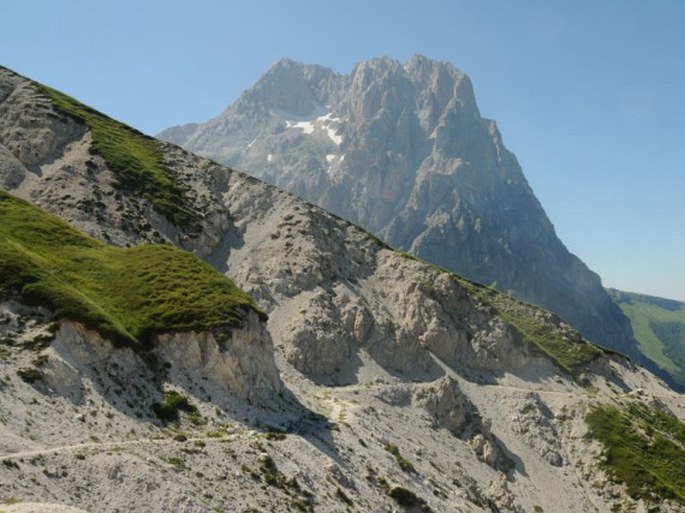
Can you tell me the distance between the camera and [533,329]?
14900 centimetres

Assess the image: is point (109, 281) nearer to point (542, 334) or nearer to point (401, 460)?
point (401, 460)

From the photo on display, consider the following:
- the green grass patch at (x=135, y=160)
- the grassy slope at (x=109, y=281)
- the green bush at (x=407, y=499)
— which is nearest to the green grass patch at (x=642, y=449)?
the green bush at (x=407, y=499)

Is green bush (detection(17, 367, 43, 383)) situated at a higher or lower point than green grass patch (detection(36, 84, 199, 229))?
lower

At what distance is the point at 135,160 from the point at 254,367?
78.8m

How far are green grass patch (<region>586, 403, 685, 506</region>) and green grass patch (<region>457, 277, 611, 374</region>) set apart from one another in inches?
777

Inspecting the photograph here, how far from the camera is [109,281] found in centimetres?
7681

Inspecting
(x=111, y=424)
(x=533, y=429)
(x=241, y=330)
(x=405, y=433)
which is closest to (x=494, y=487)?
(x=405, y=433)

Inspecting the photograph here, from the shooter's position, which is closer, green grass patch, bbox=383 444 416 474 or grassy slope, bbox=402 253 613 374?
green grass patch, bbox=383 444 416 474

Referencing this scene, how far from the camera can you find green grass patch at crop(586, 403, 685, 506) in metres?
93.9

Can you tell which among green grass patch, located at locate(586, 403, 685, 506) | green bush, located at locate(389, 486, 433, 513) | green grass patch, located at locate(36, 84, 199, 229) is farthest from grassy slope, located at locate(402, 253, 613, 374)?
green bush, located at locate(389, 486, 433, 513)

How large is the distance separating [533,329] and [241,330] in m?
94.6

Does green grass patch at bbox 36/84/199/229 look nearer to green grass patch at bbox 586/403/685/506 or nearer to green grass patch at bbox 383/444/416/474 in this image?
green grass patch at bbox 383/444/416/474

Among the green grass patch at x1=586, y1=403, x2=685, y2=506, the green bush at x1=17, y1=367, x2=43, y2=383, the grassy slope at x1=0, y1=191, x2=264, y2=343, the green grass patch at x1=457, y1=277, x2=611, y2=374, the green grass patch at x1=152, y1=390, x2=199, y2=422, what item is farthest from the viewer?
the green grass patch at x1=457, y1=277, x2=611, y2=374

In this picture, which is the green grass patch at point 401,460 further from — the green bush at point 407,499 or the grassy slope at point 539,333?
the grassy slope at point 539,333
